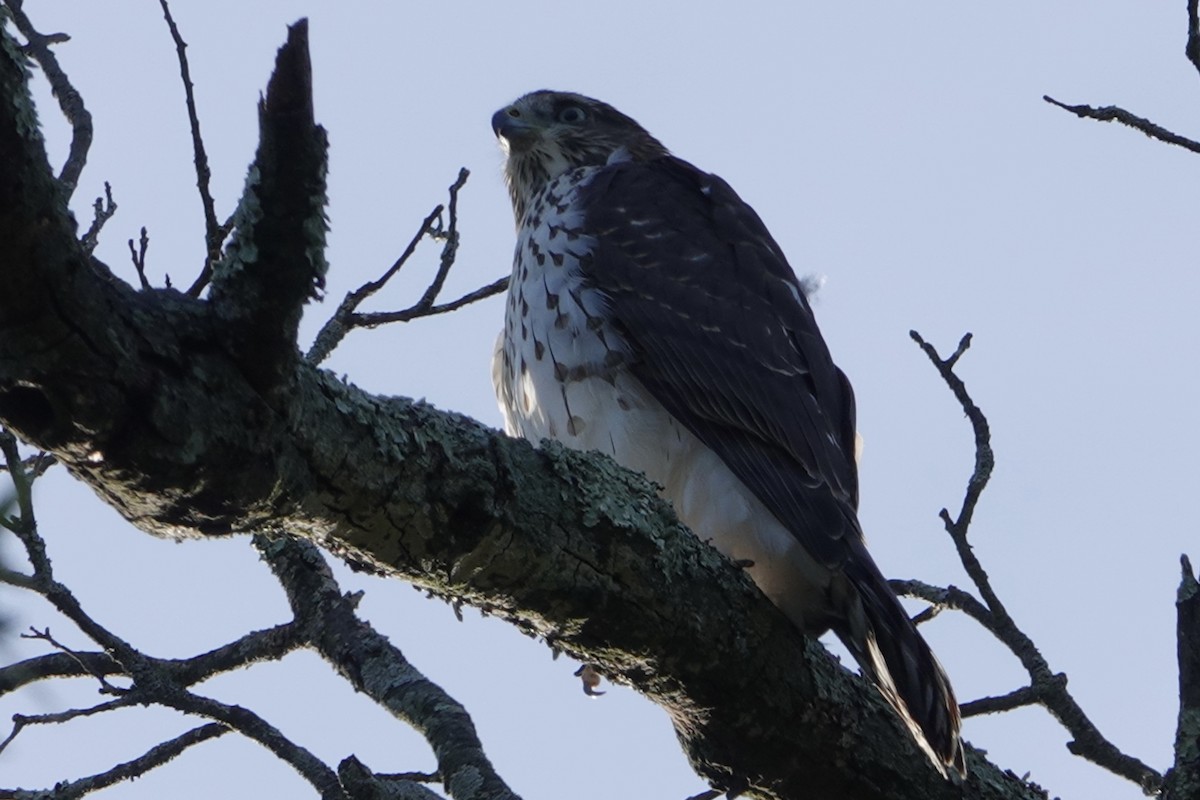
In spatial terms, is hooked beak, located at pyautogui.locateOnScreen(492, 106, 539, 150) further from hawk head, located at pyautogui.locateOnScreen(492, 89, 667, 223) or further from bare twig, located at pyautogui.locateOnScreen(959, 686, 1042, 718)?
bare twig, located at pyautogui.locateOnScreen(959, 686, 1042, 718)

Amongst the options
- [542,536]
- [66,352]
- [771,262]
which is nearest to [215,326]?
[66,352]

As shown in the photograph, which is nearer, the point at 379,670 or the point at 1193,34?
the point at 1193,34

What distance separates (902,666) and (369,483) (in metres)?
1.45

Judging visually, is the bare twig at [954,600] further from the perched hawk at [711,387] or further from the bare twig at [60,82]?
the bare twig at [60,82]

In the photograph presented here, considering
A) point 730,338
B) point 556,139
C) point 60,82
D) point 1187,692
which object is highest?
point 556,139

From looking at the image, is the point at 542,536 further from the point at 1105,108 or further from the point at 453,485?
the point at 1105,108

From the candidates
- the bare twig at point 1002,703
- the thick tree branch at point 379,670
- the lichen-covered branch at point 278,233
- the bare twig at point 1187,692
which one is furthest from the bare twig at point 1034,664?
the lichen-covered branch at point 278,233

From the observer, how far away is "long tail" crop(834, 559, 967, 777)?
3201 mm

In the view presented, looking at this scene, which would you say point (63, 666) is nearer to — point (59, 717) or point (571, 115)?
point (59, 717)

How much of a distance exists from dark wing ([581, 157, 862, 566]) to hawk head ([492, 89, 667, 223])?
2.06ft

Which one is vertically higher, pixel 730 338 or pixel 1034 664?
pixel 730 338

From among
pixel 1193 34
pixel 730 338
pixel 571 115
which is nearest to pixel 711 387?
pixel 730 338

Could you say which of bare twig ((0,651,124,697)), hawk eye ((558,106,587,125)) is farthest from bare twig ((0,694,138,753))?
hawk eye ((558,106,587,125))

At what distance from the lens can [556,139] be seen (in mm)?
6090
